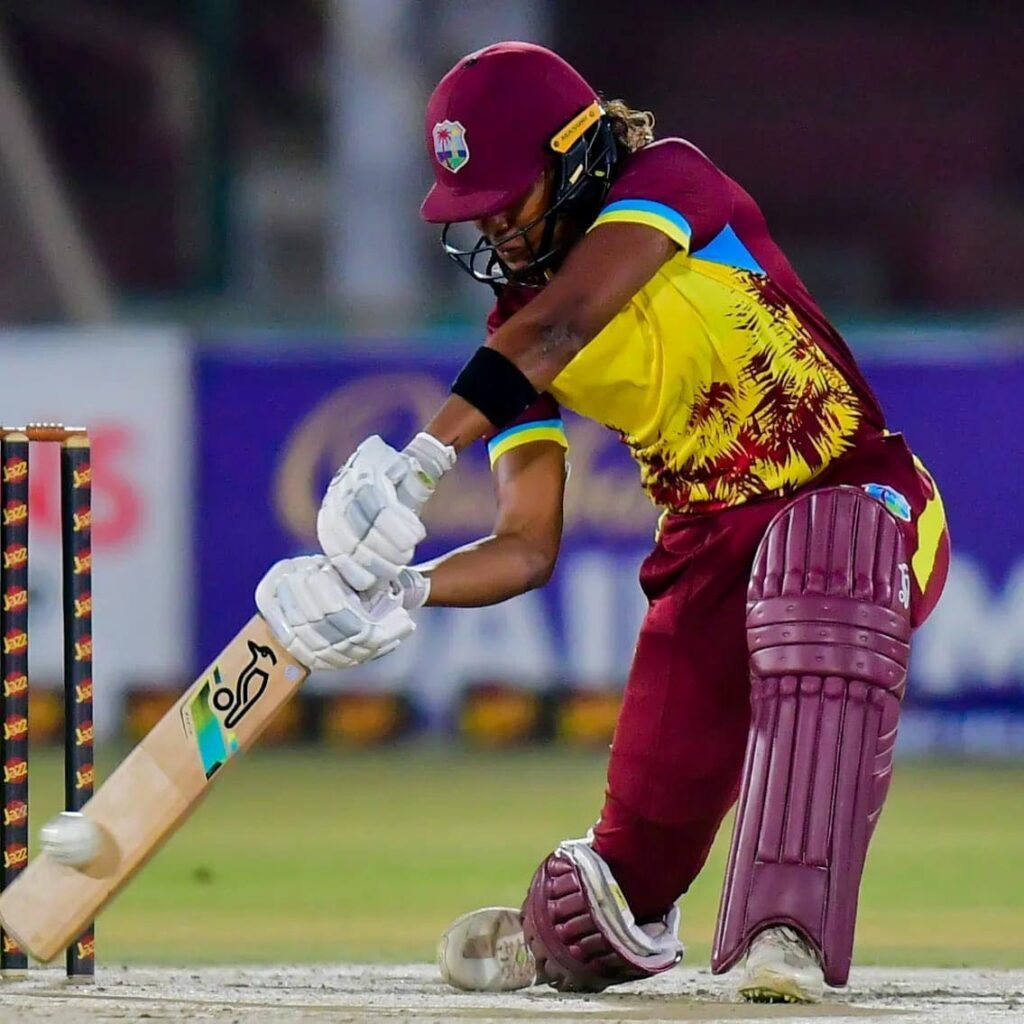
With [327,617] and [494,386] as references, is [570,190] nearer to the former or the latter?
[494,386]

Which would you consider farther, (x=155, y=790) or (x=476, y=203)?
(x=476, y=203)

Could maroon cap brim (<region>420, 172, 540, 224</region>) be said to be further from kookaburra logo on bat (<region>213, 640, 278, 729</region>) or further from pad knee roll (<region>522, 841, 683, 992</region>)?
pad knee roll (<region>522, 841, 683, 992</region>)

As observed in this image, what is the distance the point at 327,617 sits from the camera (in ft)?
13.6

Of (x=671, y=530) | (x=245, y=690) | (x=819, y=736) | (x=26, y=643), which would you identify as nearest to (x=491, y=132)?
(x=671, y=530)

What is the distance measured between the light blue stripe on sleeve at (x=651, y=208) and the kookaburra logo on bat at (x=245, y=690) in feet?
3.33

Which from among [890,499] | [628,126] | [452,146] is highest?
[628,126]

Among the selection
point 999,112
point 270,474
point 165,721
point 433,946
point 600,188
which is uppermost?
point 999,112

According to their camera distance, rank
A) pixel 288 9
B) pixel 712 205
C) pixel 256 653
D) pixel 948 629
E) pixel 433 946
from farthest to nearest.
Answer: pixel 288 9 < pixel 948 629 < pixel 433 946 < pixel 712 205 < pixel 256 653

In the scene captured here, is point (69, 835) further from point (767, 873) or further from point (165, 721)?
point (767, 873)

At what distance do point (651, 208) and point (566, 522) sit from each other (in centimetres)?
629

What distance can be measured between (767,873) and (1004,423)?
6.53 m

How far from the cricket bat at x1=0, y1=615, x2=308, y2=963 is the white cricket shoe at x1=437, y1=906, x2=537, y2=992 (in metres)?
0.85

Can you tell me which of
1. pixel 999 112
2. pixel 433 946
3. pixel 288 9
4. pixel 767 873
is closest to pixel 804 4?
pixel 999 112

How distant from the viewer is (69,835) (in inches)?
172
